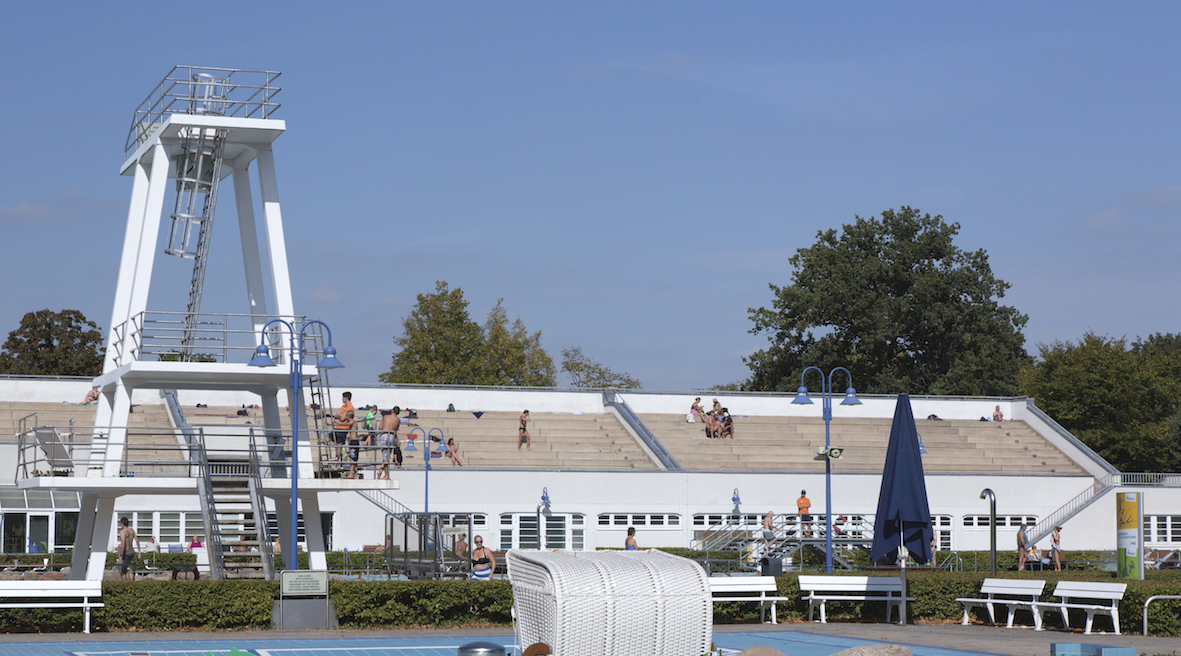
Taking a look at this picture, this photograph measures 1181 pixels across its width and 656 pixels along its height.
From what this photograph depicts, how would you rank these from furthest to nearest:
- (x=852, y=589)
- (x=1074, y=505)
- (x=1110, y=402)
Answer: (x=1110, y=402) < (x=1074, y=505) < (x=852, y=589)

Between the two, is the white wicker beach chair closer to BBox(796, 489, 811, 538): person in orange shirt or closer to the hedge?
the hedge

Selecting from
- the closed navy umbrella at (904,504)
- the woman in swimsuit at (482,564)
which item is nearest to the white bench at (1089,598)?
the closed navy umbrella at (904,504)

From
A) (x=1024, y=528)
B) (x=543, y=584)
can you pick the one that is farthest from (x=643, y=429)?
(x=543, y=584)

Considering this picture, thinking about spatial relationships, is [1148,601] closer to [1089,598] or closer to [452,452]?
[1089,598]

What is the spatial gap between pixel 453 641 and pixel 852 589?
23.0 ft

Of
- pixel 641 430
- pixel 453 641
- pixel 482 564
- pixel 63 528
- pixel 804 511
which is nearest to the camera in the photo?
pixel 453 641

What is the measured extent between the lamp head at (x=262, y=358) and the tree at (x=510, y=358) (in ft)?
130

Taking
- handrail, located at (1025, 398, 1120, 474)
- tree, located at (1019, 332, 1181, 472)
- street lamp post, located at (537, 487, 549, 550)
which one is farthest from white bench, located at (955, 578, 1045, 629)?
tree, located at (1019, 332, 1181, 472)

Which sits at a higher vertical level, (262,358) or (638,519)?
(262,358)

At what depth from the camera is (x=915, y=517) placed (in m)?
21.4

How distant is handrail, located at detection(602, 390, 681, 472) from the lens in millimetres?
45625

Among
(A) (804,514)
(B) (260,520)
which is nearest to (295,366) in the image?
(B) (260,520)

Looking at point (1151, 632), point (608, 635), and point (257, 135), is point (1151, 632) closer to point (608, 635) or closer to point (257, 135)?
point (608, 635)

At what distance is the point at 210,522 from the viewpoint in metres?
24.2
